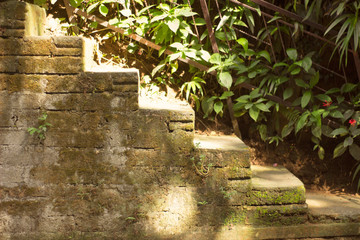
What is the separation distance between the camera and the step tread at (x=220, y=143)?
2887 mm

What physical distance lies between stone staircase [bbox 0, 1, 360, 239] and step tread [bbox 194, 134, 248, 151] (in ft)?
0.14

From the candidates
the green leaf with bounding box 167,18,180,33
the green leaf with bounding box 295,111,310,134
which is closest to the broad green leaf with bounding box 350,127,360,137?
the green leaf with bounding box 295,111,310,134

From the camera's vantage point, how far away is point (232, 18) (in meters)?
3.24

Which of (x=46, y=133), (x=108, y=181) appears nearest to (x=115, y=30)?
(x=46, y=133)

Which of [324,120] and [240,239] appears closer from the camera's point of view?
[240,239]

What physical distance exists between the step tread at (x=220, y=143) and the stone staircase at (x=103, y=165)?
0.14 feet

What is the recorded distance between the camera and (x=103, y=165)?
9.26 ft

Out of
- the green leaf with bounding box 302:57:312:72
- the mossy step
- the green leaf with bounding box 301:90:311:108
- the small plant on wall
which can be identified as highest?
the green leaf with bounding box 302:57:312:72

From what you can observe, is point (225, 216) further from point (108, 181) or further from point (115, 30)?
point (115, 30)

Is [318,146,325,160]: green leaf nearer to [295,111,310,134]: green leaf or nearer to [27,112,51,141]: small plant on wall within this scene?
[295,111,310,134]: green leaf

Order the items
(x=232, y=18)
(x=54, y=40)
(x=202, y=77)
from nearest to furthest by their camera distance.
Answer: (x=54, y=40)
(x=232, y=18)
(x=202, y=77)

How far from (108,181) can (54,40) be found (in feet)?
3.90

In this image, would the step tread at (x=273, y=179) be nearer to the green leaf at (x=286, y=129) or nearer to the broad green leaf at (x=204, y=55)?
the green leaf at (x=286, y=129)

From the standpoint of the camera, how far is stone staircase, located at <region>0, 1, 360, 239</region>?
9.09 feet
